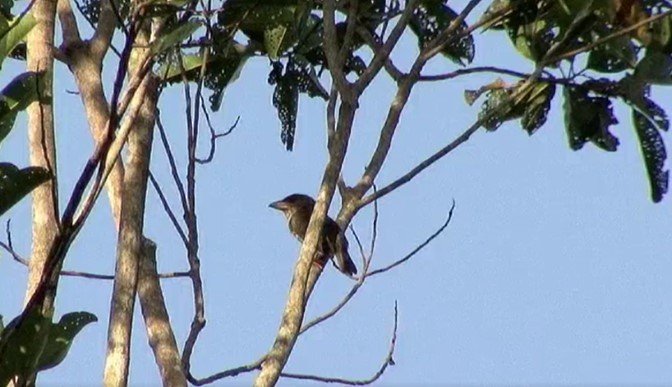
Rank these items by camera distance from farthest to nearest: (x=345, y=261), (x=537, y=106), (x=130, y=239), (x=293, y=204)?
1. (x=293, y=204)
2. (x=345, y=261)
3. (x=537, y=106)
4. (x=130, y=239)

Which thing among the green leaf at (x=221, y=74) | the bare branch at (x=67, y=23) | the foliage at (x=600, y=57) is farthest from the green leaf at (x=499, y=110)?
the bare branch at (x=67, y=23)

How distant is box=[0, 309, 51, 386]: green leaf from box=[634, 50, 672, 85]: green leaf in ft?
5.65

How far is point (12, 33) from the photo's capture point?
230 cm

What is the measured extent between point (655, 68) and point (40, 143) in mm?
1478

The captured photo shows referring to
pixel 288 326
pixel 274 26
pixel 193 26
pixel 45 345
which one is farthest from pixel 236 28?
pixel 45 345

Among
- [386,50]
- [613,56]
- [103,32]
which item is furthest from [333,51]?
[613,56]

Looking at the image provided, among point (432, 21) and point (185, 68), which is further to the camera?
point (185, 68)

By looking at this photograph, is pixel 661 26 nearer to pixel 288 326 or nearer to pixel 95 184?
pixel 288 326

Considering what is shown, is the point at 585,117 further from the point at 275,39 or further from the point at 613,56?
the point at 275,39

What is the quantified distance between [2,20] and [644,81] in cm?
168

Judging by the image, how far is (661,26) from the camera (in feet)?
11.2

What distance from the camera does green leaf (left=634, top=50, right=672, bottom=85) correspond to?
334 centimetres

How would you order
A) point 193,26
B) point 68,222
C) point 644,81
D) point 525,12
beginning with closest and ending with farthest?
point 68,222 < point 193,26 < point 644,81 < point 525,12

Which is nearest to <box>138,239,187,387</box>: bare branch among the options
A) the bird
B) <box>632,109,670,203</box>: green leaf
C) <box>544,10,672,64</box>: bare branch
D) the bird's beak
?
the bird
